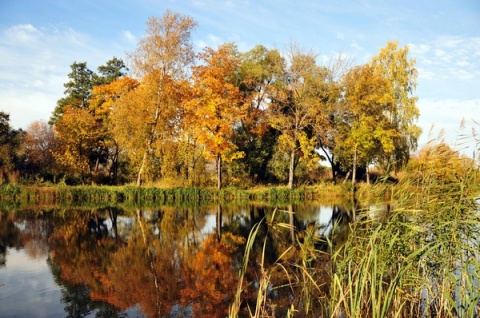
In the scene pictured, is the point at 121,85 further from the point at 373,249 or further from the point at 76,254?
the point at 373,249

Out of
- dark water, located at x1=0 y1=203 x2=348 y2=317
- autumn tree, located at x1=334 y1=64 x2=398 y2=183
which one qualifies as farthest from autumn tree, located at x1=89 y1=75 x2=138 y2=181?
autumn tree, located at x1=334 y1=64 x2=398 y2=183

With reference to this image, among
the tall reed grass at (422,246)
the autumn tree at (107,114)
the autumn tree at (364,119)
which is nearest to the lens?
the tall reed grass at (422,246)

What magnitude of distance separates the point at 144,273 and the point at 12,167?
94.7 ft

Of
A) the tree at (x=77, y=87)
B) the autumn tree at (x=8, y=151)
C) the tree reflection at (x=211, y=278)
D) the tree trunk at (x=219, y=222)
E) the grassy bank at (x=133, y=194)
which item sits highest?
the tree at (x=77, y=87)

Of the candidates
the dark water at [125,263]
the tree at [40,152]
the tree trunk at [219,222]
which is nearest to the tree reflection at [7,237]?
the dark water at [125,263]

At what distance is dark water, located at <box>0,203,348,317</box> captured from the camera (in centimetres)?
739

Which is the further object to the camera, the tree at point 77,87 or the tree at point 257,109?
the tree at point 77,87

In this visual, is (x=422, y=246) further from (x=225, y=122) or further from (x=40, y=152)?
(x=40, y=152)

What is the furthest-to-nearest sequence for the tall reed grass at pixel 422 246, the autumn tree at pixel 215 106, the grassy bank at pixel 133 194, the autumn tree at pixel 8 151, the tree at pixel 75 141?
Result: 1. the tree at pixel 75 141
2. the autumn tree at pixel 8 151
3. the autumn tree at pixel 215 106
4. the grassy bank at pixel 133 194
5. the tall reed grass at pixel 422 246

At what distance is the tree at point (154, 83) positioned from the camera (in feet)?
98.1

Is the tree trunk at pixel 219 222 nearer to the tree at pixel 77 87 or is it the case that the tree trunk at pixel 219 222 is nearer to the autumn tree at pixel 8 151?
the autumn tree at pixel 8 151

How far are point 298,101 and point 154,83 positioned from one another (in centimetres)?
1210

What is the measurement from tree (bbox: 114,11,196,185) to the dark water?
37.9ft

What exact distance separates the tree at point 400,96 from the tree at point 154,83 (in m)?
18.6
